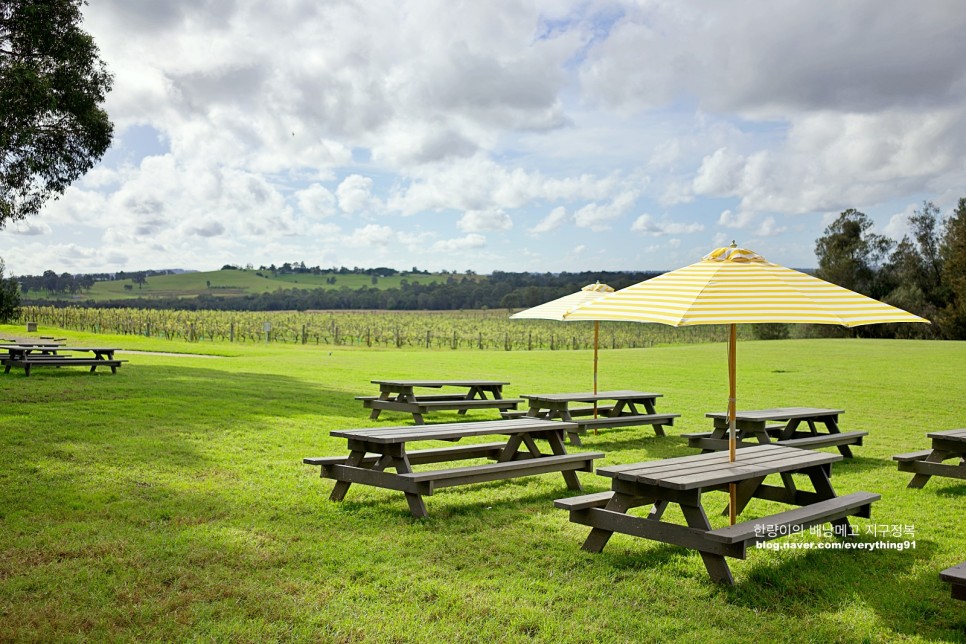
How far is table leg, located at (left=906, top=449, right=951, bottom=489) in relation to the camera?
8.88 meters

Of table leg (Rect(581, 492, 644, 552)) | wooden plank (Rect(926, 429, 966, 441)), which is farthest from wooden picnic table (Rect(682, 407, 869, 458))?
table leg (Rect(581, 492, 644, 552))

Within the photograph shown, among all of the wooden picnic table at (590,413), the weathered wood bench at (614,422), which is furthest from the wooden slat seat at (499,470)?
the weathered wood bench at (614,422)

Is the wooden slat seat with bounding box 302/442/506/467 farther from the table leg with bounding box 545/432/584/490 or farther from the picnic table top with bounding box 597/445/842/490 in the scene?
the picnic table top with bounding box 597/445/842/490

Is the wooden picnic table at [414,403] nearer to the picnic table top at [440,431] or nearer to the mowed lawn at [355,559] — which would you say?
the mowed lawn at [355,559]

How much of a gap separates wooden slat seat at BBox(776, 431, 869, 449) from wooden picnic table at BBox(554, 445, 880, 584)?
11.5 feet

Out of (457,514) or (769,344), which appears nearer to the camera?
(457,514)

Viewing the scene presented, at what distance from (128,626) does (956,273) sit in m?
60.9

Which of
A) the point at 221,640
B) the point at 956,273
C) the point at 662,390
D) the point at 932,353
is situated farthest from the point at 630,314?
the point at 956,273

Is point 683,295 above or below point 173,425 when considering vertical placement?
above

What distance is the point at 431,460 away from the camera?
8.09m

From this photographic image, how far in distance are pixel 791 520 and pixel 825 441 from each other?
538 cm

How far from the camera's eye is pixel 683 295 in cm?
567

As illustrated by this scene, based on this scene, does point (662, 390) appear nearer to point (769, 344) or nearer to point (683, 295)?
point (683, 295)

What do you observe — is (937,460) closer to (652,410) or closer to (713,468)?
(713,468)
